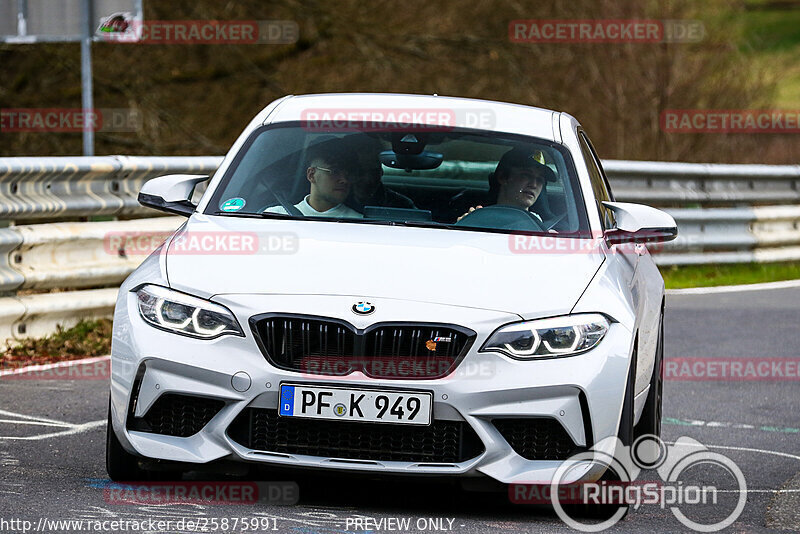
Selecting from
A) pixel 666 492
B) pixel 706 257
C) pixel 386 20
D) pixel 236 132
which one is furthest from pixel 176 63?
pixel 666 492

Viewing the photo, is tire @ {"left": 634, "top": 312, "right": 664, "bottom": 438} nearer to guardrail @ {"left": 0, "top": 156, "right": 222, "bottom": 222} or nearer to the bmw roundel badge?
the bmw roundel badge

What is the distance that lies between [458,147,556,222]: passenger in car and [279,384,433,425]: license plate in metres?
1.46

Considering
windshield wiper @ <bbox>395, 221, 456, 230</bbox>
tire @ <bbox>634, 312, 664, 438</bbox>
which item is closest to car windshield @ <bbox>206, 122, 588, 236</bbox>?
windshield wiper @ <bbox>395, 221, 456, 230</bbox>

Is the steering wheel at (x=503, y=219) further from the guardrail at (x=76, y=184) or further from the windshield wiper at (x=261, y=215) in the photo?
the guardrail at (x=76, y=184)

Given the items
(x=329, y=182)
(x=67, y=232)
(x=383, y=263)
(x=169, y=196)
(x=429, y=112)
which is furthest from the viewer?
(x=67, y=232)

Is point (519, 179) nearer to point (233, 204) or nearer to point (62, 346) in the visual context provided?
point (233, 204)

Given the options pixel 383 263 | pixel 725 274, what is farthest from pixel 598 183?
pixel 725 274

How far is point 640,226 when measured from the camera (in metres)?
6.47

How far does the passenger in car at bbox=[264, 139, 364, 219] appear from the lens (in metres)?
6.34

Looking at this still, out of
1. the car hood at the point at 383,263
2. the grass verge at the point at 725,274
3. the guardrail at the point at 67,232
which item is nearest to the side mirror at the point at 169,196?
the car hood at the point at 383,263

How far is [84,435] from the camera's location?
6848 mm

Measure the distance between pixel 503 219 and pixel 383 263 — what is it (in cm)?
94

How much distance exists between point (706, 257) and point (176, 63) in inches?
283

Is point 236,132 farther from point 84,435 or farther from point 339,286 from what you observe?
point 339,286
